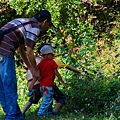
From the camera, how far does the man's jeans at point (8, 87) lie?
19.3 feet

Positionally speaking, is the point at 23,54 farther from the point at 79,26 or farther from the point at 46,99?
the point at 79,26

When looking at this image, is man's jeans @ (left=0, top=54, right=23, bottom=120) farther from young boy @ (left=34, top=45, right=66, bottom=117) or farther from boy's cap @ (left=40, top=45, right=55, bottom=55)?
boy's cap @ (left=40, top=45, right=55, bottom=55)

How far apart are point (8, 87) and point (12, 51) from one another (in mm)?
517

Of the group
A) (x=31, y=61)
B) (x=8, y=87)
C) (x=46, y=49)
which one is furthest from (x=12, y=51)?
(x=46, y=49)

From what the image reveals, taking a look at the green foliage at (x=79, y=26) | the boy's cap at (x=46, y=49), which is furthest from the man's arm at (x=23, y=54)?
the green foliage at (x=79, y=26)

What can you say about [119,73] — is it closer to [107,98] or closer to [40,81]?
[107,98]

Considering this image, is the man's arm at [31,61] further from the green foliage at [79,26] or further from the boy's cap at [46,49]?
the green foliage at [79,26]

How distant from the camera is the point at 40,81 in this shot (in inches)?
281

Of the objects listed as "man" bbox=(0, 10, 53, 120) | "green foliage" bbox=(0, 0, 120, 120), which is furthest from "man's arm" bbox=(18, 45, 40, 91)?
"green foliage" bbox=(0, 0, 120, 120)

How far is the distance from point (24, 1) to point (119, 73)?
4.86m

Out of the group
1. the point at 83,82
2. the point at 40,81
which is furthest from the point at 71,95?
the point at 40,81

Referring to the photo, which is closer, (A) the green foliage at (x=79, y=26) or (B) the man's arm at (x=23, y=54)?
(B) the man's arm at (x=23, y=54)

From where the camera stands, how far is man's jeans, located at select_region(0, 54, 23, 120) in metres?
5.88

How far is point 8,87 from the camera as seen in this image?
19.5ft
